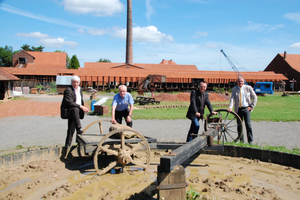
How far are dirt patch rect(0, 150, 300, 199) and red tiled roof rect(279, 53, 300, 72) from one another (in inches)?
2322

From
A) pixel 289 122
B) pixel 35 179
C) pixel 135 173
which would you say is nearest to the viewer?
pixel 35 179

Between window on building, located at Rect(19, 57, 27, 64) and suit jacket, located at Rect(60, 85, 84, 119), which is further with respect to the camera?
window on building, located at Rect(19, 57, 27, 64)

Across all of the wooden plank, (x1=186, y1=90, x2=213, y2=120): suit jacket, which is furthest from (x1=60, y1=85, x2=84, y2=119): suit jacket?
the wooden plank

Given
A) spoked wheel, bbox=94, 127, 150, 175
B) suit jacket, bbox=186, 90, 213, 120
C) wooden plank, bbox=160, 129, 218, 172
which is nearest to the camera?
wooden plank, bbox=160, 129, 218, 172

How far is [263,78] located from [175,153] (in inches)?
2122

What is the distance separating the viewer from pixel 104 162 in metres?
6.27

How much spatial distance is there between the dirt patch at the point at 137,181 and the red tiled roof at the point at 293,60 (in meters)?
59.0

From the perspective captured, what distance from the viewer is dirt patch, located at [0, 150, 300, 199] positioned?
442 cm

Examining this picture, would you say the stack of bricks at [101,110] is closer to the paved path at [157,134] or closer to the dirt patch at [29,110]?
the dirt patch at [29,110]

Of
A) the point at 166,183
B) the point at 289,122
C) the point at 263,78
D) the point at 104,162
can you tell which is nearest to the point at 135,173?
the point at 104,162

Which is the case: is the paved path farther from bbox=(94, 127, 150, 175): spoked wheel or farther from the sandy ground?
bbox=(94, 127, 150, 175): spoked wheel

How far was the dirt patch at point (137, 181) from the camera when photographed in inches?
174

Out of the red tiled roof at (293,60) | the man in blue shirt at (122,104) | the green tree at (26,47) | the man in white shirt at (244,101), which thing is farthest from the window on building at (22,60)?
the man in white shirt at (244,101)

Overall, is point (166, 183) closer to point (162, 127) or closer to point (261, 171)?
point (261, 171)
